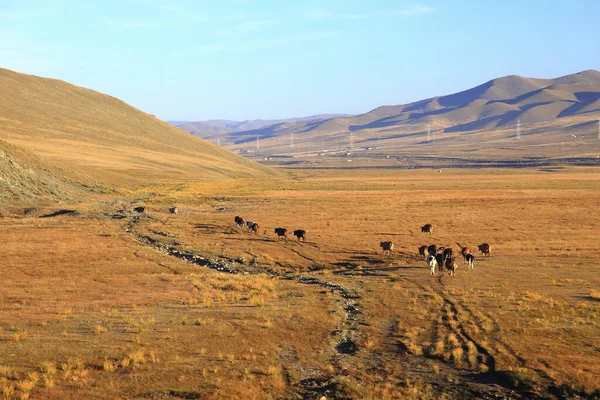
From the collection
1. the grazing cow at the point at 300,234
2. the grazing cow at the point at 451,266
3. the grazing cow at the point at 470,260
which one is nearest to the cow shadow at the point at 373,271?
the grazing cow at the point at 451,266

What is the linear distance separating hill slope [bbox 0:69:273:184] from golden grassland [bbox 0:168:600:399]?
2313 inches

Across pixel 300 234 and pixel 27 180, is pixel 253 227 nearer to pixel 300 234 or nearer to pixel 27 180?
pixel 300 234

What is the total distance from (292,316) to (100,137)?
128040 mm

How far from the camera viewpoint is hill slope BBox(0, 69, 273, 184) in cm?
10919

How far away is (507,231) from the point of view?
44531 mm

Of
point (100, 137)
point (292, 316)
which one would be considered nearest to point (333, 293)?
point (292, 316)

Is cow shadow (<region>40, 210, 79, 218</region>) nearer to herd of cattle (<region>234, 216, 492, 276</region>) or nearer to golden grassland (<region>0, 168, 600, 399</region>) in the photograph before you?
golden grassland (<region>0, 168, 600, 399</region>)

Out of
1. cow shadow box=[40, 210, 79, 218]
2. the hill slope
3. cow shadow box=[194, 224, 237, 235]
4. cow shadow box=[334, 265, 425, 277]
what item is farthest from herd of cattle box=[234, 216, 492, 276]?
the hill slope

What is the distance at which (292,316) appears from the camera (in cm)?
2097

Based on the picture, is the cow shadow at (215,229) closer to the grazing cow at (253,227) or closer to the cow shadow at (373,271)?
the grazing cow at (253,227)

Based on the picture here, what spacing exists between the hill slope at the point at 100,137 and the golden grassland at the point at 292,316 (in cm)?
5875

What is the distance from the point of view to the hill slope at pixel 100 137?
10919 centimetres

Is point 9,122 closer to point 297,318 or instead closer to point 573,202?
point 573,202

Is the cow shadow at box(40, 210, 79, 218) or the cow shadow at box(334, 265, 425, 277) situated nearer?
the cow shadow at box(334, 265, 425, 277)
